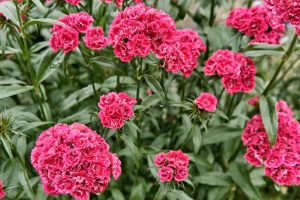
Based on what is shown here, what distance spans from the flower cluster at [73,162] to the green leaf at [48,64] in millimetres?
589

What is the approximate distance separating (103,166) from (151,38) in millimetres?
801

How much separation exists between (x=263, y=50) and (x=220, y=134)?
2.59ft

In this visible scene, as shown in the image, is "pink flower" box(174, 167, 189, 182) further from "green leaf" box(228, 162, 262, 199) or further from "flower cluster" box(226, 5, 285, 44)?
"flower cluster" box(226, 5, 285, 44)

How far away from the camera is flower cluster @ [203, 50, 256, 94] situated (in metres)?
2.92

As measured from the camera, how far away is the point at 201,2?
162 inches

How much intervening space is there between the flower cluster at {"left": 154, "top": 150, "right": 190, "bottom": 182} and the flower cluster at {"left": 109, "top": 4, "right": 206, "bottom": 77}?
546 millimetres

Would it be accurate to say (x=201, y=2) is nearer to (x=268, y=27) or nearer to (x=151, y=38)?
(x=268, y=27)

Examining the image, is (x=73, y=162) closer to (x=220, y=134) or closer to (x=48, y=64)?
(x=48, y=64)

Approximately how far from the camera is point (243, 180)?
3443 mm

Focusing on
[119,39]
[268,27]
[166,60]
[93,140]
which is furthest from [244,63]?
[93,140]

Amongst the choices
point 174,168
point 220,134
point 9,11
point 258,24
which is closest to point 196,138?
point 174,168

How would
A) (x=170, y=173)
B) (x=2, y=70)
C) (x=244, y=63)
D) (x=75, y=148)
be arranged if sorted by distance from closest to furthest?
(x=75, y=148)
(x=170, y=173)
(x=244, y=63)
(x=2, y=70)

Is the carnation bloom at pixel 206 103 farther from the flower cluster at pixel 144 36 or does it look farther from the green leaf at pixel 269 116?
the green leaf at pixel 269 116

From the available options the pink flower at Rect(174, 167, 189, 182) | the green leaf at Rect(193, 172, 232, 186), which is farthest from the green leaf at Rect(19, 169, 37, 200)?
the green leaf at Rect(193, 172, 232, 186)
